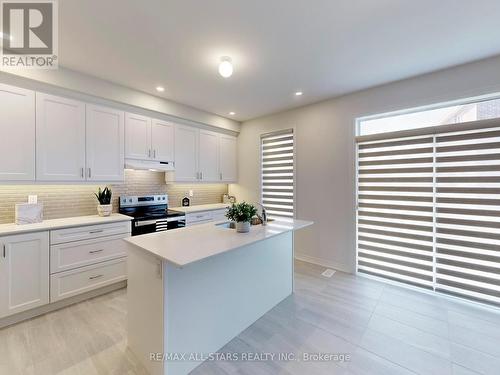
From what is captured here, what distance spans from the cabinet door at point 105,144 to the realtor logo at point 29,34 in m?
0.62

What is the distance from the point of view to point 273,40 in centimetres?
208

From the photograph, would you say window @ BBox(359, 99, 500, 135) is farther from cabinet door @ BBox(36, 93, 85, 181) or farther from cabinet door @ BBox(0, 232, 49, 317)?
cabinet door @ BBox(0, 232, 49, 317)

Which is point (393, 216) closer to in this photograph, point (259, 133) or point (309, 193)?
point (309, 193)

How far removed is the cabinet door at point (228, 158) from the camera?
4508 millimetres

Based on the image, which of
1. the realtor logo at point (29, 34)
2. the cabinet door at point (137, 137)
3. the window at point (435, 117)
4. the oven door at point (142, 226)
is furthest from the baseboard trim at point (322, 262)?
the realtor logo at point (29, 34)

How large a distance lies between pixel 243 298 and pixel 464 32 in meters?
3.12

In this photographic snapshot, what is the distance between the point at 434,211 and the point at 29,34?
465cm

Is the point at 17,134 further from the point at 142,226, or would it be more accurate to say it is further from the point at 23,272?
the point at 142,226

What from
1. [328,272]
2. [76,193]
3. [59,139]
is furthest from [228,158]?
[328,272]

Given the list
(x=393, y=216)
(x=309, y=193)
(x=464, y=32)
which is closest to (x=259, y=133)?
(x=309, y=193)

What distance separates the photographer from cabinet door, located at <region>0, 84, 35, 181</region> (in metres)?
2.23

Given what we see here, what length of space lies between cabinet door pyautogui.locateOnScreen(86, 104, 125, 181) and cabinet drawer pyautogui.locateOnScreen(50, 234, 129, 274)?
81 centimetres

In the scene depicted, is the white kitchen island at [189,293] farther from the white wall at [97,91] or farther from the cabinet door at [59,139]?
the white wall at [97,91]

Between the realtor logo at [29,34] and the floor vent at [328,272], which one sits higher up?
the realtor logo at [29,34]
